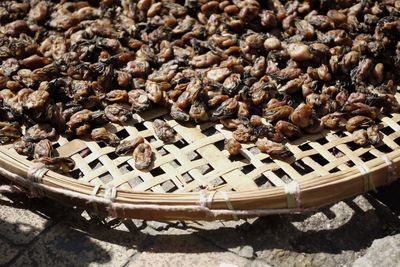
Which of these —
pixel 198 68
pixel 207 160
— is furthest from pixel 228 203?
pixel 198 68

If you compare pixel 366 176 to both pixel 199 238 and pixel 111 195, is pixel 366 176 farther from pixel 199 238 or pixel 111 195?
pixel 111 195

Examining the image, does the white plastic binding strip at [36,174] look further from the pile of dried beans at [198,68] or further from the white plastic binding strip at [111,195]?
the white plastic binding strip at [111,195]

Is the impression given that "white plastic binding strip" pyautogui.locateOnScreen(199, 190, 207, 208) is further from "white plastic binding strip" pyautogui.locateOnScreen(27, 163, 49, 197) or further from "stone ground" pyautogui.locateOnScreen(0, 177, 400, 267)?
"white plastic binding strip" pyautogui.locateOnScreen(27, 163, 49, 197)

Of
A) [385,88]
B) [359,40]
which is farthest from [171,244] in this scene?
[359,40]

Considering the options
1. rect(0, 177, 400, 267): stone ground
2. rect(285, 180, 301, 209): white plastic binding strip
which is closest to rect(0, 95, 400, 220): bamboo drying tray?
rect(285, 180, 301, 209): white plastic binding strip

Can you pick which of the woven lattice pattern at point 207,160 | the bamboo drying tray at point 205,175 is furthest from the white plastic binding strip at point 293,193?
the woven lattice pattern at point 207,160

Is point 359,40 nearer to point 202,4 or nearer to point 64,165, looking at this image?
point 202,4
